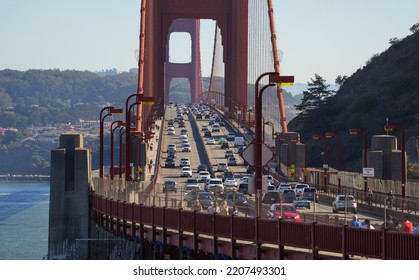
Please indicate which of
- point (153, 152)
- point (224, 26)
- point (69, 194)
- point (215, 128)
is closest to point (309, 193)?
point (69, 194)

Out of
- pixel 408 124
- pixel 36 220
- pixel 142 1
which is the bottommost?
pixel 36 220

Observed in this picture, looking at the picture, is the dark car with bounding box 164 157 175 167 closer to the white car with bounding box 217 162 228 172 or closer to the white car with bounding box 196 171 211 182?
the white car with bounding box 217 162 228 172

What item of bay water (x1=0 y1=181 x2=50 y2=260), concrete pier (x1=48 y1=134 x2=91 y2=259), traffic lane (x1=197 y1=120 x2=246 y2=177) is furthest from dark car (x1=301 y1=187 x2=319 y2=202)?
traffic lane (x1=197 y1=120 x2=246 y2=177)

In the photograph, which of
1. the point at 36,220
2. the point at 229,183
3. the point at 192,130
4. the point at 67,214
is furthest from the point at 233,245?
the point at 192,130

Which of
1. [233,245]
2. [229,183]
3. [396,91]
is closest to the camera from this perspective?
[233,245]

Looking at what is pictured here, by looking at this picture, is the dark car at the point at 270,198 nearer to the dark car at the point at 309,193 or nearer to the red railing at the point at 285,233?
the red railing at the point at 285,233

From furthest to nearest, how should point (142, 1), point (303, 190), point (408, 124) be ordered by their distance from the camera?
1. point (408, 124)
2. point (142, 1)
3. point (303, 190)
